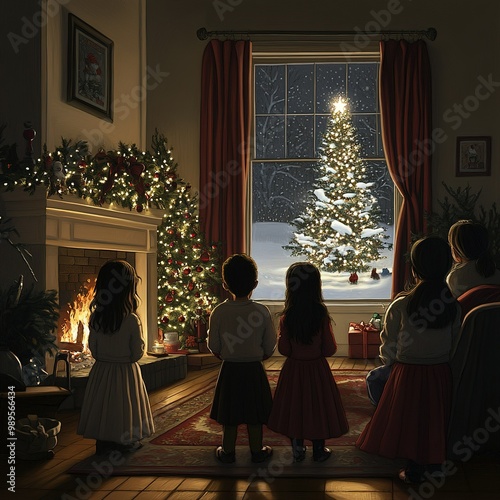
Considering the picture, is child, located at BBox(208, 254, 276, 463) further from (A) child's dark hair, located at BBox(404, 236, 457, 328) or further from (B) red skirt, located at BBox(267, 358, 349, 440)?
(A) child's dark hair, located at BBox(404, 236, 457, 328)

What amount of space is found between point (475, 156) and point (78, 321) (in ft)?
15.8

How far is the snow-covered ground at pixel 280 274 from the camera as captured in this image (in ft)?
29.2

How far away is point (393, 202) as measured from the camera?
29.1 ft

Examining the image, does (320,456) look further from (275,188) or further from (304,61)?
(304,61)

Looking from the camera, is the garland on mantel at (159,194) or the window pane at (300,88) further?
the window pane at (300,88)

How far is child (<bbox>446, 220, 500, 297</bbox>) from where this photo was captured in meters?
4.20

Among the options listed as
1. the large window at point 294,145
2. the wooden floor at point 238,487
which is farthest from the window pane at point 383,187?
the wooden floor at point 238,487

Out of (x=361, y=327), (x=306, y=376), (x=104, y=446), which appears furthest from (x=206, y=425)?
(x=361, y=327)

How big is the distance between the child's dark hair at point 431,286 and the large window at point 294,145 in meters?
5.37

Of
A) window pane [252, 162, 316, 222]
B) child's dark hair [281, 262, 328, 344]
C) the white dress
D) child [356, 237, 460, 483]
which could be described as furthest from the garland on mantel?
child [356, 237, 460, 483]

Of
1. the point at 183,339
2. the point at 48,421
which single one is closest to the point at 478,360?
the point at 48,421

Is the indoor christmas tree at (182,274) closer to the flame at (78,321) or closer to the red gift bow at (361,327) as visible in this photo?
the flame at (78,321)

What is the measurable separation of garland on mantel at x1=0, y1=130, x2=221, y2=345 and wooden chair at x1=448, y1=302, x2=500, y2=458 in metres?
3.06

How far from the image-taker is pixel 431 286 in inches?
140
